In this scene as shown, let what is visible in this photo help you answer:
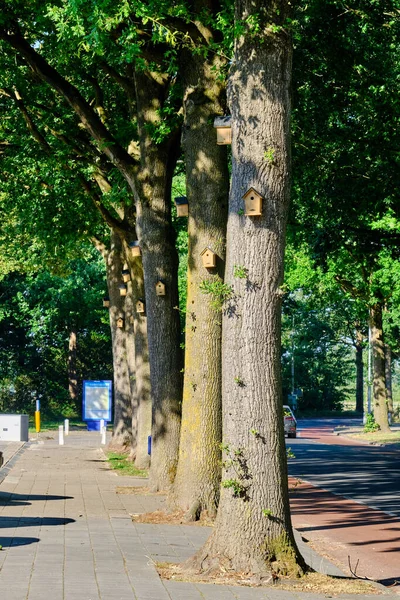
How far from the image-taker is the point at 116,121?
22578 mm

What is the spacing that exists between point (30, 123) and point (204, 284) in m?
14.1

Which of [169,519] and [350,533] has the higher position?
[169,519]

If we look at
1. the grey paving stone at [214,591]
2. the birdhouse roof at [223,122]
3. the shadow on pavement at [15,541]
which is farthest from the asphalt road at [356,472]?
the grey paving stone at [214,591]

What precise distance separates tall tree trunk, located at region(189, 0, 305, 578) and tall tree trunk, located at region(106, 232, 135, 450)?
1884cm

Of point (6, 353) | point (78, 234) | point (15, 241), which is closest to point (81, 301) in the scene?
point (6, 353)

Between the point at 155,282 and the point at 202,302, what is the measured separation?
3057 mm

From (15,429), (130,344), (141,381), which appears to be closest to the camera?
(141,381)

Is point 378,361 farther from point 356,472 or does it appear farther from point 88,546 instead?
point 88,546

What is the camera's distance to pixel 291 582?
28.5 feet

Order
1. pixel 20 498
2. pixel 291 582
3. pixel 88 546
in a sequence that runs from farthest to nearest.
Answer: pixel 20 498 < pixel 88 546 < pixel 291 582

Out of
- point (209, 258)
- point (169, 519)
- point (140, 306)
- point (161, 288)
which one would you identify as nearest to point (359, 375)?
point (140, 306)

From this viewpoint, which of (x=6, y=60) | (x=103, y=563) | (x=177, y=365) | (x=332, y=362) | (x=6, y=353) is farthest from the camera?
(x=332, y=362)

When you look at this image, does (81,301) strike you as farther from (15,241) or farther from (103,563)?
(103,563)

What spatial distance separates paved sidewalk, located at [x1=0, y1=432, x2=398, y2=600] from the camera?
7934mm
